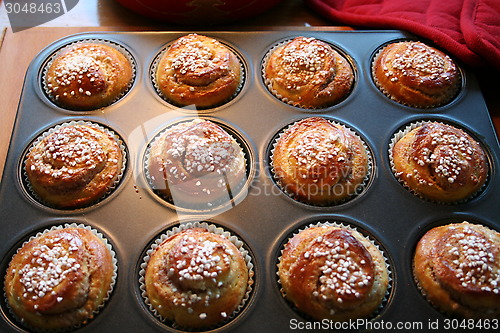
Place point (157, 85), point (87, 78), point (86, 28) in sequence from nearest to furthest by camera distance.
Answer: point (87, 78)
point (157, 85)
point (86, 28)

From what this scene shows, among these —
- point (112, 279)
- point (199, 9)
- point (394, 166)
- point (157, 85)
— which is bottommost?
point (112, 279)

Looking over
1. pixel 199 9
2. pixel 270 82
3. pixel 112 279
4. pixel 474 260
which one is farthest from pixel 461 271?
pixel 199 9

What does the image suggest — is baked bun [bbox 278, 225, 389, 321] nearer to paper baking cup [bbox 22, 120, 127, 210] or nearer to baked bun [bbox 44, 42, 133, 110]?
paper baking cup [bbox 22, 120, 127, 210]

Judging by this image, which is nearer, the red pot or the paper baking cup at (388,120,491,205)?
the paper baking cup at (388,120,491,205)

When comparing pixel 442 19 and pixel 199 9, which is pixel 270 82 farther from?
pixel 442 19

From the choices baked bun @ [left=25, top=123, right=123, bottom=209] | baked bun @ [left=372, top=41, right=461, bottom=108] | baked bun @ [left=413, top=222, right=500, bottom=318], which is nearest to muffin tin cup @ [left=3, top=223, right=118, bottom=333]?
baked bun @ [left=25, top=123, right=123, bottom=209]

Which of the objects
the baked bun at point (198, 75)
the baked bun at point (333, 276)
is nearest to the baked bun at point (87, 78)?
the baked bun at point (198, 75)

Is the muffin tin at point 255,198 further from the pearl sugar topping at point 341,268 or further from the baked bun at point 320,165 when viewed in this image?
the pearl sugar topping at point 341,268
